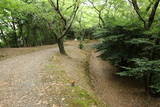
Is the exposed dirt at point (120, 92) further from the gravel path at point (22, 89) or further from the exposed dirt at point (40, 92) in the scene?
the gravel path at point (22, 89)

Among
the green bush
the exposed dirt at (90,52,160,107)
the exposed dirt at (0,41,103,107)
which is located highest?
the green bush

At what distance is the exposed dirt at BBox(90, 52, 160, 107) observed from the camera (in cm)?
632

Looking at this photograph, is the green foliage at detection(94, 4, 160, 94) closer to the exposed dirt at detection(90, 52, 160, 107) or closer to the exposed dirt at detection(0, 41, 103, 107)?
the exposed dirt at detection(90, 52, 160, 107)

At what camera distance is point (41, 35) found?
66.1ft

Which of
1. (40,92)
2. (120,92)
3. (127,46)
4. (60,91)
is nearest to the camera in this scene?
(40,92)

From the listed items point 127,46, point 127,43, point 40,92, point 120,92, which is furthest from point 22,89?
point 127,46

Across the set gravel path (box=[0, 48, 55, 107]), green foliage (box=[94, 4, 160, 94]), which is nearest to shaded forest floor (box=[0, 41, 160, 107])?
gravel path (box=[0, 48, 55, 107])

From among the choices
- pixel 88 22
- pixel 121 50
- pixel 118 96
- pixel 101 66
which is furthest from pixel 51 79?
pixel 88 22

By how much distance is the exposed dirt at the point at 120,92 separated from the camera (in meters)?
6.32

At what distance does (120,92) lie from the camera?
7.39 m

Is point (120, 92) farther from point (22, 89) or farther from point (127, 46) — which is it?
point (22, 89)

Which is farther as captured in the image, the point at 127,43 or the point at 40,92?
the point at 127,43

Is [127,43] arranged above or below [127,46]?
above

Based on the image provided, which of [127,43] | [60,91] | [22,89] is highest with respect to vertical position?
[127,43]
